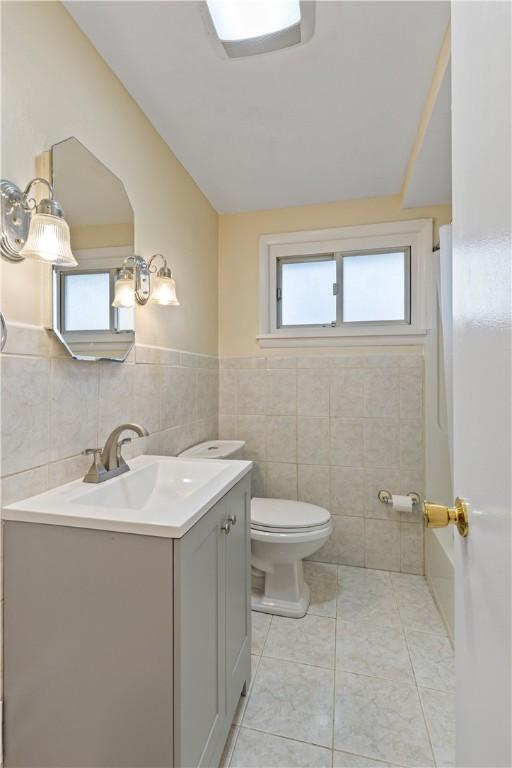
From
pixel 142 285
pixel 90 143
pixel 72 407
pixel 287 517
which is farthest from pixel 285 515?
pixel 90 143

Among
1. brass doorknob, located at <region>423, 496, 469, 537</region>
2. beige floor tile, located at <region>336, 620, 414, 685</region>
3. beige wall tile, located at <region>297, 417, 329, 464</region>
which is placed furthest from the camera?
beige wall tile, located at <region>297, 417, 329, 464</region>

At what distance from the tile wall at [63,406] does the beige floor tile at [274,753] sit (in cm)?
101

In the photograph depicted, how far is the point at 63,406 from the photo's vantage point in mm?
1069

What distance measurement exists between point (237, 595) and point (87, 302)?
3.56 ft

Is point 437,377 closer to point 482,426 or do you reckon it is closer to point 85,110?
point 482,426

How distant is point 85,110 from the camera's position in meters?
1.19

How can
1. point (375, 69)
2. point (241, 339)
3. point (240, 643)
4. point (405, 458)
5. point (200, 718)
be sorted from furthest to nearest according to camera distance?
point (241, 339)
point (405, 458)
point (375, 69)
point (240, 643)
point (200, 718)

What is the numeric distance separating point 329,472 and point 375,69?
1977 mm

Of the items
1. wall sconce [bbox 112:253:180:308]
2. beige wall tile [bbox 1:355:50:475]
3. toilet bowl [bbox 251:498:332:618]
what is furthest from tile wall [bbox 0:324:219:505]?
toilet bowl [bbox 251:498:332:618]

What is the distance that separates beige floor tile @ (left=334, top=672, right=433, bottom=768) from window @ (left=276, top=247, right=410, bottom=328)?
185 centimetres

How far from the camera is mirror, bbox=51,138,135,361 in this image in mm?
1063

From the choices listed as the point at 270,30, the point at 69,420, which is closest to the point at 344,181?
the point at 270,30

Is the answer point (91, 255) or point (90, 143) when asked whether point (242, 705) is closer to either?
point (91, 255)

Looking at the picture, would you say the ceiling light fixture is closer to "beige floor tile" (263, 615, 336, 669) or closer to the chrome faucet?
the chrome faucet
